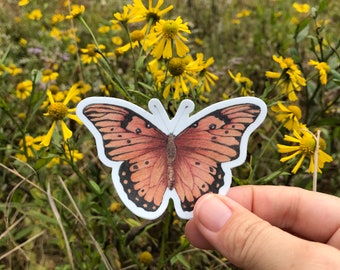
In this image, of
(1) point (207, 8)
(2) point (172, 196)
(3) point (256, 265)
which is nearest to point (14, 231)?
(2) point (172, 196)

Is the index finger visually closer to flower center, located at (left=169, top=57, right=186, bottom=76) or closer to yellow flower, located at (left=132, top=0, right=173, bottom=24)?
flower center, located at (left=169, top=57, right=186, bottom=76)

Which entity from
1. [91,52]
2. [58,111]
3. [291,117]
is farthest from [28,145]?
[291,117]

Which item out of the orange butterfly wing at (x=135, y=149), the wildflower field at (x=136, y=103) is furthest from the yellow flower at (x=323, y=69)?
the orange butterfly wing at (x=135, y=149)

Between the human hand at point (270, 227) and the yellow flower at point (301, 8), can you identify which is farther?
the yellow flower at point (301, 8)

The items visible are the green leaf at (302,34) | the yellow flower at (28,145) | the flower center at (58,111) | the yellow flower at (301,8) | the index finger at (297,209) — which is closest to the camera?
the index finger at (297,209)

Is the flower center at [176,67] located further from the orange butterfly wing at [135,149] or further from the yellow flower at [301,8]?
the yellow flower at [301,8]

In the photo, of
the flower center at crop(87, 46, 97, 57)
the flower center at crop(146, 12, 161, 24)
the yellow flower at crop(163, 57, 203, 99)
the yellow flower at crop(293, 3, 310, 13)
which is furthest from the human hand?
the yellow flower at crop(293, 3, 310, 13)

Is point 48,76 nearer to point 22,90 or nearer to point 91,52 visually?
point 22,90

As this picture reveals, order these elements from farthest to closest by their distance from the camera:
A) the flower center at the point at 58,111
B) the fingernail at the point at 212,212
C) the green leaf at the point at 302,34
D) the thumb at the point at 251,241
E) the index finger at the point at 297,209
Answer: the green leaf at the point at 302,34 < the flower center at the point at 58,111 < the index finger at the point at 297,209 < the fingernail at the point at 212,212 < the thumb at the point at 251,241
